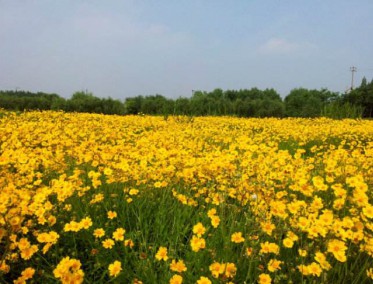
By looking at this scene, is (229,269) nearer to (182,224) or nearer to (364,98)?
(182,224)

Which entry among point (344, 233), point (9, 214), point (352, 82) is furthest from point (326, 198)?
point (352, 82)

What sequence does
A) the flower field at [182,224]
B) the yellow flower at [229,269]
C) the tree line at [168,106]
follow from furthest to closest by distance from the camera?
the tree line at [168,106] < the flower field at [182,224] < the yellow flower at [229,269]

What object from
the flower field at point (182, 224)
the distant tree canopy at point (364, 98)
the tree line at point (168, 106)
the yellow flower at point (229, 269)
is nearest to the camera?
the yellow flower at point (229, 269)

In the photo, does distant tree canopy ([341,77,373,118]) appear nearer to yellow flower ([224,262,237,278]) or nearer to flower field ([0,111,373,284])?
flower field ([0,111,373,284])

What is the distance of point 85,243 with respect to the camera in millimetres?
2986

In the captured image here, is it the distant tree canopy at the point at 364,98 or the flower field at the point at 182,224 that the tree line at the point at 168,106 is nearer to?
the distant tree canopy at the point at 364,98

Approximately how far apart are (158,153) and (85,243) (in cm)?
146

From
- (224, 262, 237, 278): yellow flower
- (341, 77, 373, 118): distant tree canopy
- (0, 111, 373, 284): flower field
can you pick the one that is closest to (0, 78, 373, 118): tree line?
(341, 77, 373, 118): distant tree canopy

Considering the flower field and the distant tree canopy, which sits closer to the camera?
the flower field

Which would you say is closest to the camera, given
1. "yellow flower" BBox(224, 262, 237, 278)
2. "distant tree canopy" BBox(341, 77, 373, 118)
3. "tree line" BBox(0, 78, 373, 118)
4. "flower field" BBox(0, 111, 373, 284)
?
"yellow flower" BBox(224, 262, 237, 278)

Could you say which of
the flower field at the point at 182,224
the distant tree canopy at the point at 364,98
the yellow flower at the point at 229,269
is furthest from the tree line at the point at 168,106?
the yellow flower at the point at 229,269

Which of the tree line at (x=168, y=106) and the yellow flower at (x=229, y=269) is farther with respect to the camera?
the tree line at (x=168, y=106)

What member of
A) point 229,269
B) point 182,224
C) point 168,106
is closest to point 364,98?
point 168,106

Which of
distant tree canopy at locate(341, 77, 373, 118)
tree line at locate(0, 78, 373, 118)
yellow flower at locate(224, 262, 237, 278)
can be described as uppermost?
distant tree canopy at locate(341, 77, 373, 118)
